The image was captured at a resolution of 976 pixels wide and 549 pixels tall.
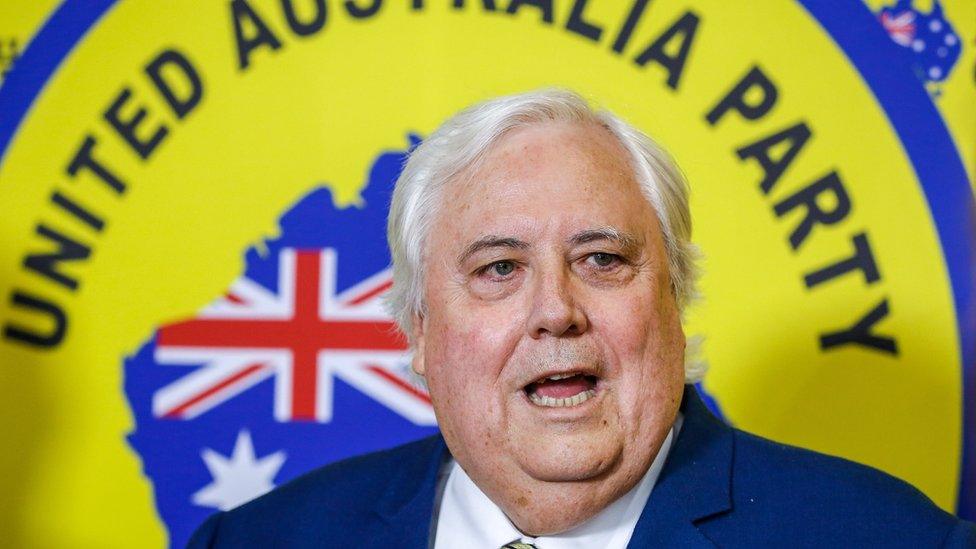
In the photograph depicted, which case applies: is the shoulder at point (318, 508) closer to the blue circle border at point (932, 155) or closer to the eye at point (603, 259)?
the eye at point (603, 259)

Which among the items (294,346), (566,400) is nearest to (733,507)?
(566,400)

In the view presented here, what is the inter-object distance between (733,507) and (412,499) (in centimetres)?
45

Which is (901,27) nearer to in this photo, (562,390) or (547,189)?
(547,189)

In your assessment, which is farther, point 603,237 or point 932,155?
point 932,155

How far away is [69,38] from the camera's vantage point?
7.89 feet

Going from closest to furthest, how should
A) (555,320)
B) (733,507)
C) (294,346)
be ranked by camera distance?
1. (555,320)
2. (733,507)
3. (294,346)

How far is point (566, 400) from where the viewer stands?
4.86 ft

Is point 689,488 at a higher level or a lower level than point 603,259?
lower

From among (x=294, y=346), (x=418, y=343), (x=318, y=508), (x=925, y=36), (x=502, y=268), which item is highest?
(x=925, y=36)

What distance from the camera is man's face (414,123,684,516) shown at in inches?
58.1

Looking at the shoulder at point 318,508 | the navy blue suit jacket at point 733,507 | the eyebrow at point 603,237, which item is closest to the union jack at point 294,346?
the shoulder at point 318,508

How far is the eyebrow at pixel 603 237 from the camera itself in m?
1.50

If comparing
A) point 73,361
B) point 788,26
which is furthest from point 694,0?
point 73,361

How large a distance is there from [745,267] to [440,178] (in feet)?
2.62
